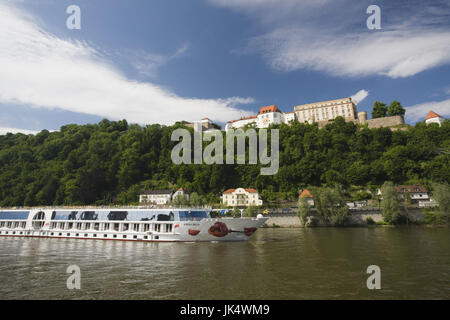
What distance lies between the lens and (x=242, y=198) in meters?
77.7

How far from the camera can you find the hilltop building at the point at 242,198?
76.2 m

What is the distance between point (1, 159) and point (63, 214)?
10208 cm

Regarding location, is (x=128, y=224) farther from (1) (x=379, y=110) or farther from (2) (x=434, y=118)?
(2) (x=434, y=118)

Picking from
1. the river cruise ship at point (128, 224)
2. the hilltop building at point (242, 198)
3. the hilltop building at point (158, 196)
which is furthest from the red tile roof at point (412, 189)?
the hilltop building at point (158, 196)

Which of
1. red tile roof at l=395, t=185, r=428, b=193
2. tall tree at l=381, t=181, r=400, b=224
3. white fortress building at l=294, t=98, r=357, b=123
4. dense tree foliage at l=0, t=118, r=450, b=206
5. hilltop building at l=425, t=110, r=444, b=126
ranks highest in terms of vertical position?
white fortress building at l=294, t=98, r=357, b=123

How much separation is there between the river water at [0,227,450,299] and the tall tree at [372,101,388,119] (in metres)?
96.0

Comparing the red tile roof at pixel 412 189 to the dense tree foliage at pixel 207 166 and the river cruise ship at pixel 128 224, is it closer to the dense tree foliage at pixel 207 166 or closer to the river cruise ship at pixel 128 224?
the dense tree foliage at pixel 207 166

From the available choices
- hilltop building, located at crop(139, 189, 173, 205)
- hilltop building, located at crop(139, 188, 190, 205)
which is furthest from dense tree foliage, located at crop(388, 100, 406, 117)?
hilltop building, located at crop(139, 189, 173, 205)

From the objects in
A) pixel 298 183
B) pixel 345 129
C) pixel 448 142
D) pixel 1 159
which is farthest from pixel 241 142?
pixel 1 159

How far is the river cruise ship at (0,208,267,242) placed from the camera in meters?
30.2

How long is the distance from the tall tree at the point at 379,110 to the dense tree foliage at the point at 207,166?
→ 1200cm

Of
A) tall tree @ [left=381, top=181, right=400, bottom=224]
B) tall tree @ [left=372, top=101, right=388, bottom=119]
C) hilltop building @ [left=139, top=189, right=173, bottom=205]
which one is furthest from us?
tall tree @ [left=372, top=101, right=388, bottom=119]

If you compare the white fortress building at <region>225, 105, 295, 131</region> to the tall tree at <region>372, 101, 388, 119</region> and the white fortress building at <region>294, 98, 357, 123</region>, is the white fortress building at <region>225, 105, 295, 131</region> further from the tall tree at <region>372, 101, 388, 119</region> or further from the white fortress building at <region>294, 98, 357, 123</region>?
the tall tree at <region>372, 101, 388, 119</region>
